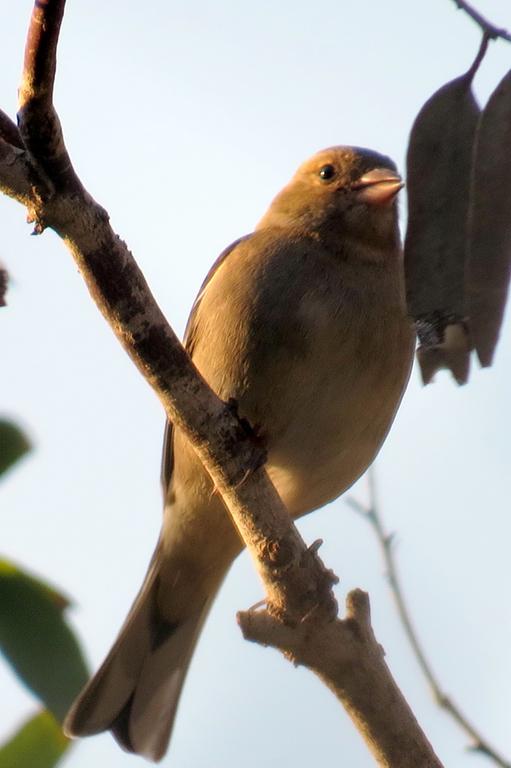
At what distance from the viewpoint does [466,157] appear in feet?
10.6

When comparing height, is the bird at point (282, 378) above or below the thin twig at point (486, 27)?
below

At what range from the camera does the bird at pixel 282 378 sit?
4398mm

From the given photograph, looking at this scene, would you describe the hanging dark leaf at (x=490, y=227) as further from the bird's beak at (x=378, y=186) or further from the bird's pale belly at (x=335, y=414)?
the bird's beak at (x=378, y=186)

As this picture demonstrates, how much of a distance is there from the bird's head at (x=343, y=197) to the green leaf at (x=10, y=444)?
2177 mm

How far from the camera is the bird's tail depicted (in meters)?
4.82

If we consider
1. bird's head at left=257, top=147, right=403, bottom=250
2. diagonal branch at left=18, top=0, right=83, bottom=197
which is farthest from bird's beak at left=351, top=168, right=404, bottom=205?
diagonal branch at left=18, top=0, right=83, bottom=197

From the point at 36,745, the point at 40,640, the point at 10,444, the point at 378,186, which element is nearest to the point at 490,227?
the point at 10,444

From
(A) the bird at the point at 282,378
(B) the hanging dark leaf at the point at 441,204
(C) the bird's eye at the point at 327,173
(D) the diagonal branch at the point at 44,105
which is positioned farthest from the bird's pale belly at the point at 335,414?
(D) the diagonal branch at the point at 44,105

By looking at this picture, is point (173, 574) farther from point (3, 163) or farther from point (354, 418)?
point (3, 163)

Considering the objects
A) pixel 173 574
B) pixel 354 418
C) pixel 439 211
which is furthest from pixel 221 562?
pixel 439 211

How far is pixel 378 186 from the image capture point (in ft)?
16.4

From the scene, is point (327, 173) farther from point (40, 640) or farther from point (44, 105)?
point (40, 640)

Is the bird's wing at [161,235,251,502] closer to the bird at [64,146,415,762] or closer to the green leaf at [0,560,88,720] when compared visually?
the bird at [64,146,415,762]

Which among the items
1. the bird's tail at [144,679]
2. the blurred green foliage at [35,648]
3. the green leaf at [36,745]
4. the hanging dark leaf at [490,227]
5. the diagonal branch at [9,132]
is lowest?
the bird's tail at [144,679]
